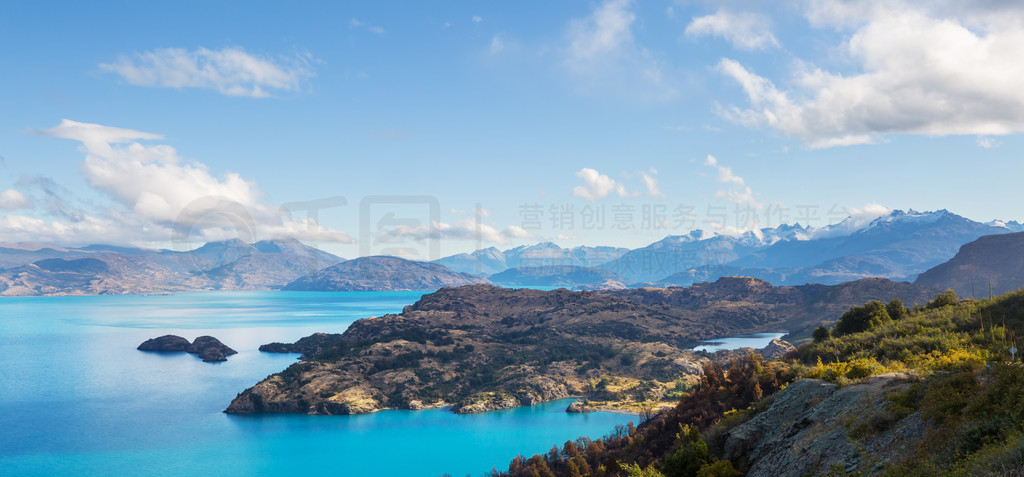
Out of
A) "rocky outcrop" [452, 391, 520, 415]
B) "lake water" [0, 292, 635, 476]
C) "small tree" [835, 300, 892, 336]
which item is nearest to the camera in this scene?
"small tree" [835, 300, 892, 336]

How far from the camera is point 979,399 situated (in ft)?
68.4

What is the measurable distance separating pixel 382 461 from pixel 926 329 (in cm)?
11042

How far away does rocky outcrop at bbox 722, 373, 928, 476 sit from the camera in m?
22.5

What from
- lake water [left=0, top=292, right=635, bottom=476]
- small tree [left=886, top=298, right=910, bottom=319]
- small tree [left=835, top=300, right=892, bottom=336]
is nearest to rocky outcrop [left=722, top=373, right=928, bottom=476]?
small tree [left=835, top=300, right=892, bottom=336]

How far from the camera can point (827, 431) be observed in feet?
86.9

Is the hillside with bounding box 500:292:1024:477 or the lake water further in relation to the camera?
the lake water

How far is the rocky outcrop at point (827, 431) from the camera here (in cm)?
2250

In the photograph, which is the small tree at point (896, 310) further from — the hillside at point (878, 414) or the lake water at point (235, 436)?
the lake water at point (235, 436)

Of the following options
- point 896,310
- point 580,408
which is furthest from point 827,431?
point 580,408

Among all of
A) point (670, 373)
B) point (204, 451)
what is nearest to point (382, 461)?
point (204, 451)

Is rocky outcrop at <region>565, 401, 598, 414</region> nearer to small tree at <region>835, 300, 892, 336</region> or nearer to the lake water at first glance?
the lake water

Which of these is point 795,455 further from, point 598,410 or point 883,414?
point 598,410

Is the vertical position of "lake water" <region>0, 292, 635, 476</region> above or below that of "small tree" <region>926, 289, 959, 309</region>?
below

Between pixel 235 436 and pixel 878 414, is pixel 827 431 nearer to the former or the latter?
pixel 878 414
